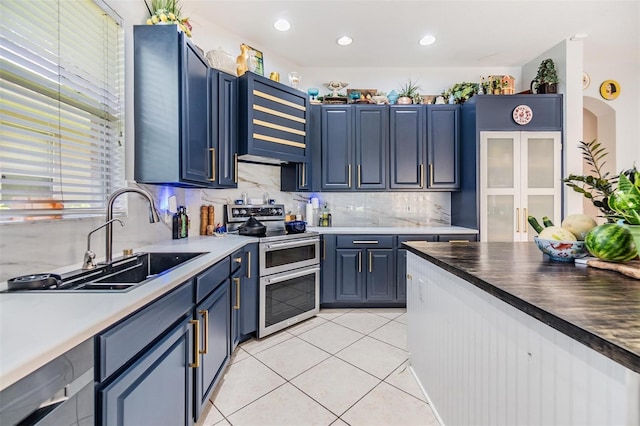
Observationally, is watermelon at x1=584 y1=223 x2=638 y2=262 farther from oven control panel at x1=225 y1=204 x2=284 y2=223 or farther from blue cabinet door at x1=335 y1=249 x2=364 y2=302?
oven control panel at x1=225 y1=204 x2=284 y2=223

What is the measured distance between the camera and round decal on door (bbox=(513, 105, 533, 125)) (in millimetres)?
3100

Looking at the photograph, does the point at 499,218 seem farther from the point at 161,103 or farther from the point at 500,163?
the point at 161,103

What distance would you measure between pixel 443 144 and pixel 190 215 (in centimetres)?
291

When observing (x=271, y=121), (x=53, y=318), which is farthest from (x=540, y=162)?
(x=53, y=318)

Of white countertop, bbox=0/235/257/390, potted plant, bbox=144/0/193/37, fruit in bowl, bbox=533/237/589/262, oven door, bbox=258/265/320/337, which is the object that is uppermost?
potted plant, bbox=144/0/193/37

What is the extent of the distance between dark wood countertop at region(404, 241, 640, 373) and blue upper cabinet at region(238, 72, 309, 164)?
1.89m

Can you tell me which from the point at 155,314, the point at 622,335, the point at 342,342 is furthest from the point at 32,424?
the point at 342,342

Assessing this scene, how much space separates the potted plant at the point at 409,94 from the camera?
11.3 feet

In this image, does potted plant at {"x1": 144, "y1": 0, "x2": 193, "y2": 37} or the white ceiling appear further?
the white ceiling

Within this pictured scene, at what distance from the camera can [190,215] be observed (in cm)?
263

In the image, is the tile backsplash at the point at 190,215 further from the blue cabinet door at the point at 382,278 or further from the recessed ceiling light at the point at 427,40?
the recessed ceiling light at the point at 427,40

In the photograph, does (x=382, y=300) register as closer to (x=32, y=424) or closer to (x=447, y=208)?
(x=447, y=208)

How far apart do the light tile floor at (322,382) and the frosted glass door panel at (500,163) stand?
192 centimetres

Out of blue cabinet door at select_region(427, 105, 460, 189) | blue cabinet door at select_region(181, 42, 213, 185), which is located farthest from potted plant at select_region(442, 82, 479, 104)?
blue cabinet door at select_region(181, 42, 213, 185)
